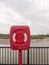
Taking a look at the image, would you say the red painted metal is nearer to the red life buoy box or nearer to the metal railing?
the red life buoy box

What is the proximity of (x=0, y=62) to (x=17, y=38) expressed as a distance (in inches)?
121

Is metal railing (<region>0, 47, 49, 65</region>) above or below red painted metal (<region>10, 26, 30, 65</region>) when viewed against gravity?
below

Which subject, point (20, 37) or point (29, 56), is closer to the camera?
point (20, 37)

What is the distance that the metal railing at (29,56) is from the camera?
562 cm

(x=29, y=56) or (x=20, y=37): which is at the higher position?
(x=20, y=37)

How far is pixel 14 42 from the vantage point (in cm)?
277

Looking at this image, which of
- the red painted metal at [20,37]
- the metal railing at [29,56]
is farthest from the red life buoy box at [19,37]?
the metal railing at [29,56]

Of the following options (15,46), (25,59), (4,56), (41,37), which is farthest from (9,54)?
(15,46)

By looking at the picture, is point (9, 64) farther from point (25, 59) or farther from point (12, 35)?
point (12, 35)

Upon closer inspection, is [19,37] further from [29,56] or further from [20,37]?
[29,56]

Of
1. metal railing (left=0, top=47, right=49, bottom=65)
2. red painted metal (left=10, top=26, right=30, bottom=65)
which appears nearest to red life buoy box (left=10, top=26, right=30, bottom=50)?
red painted metal (left=10, top=26, right=30, bottom=65)

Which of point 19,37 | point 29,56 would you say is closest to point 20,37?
point 19,37

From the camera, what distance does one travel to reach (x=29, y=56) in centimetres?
561

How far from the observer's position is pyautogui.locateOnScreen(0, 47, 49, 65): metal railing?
562cm
